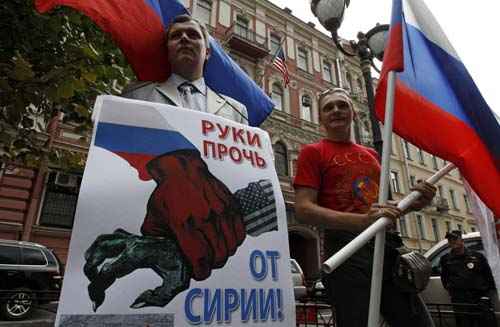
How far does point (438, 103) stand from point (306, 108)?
19.5m

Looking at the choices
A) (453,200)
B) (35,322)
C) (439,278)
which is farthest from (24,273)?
(453,200)

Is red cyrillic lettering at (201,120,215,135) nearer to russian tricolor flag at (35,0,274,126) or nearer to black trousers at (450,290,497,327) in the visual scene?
russian tricolor flag at (35,0,274,126)

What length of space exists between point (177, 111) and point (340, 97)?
1.06 meters

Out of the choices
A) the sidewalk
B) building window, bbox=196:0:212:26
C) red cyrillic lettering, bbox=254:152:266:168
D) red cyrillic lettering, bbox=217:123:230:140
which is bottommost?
the sidewalk

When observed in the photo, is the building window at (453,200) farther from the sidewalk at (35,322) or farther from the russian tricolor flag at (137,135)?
the russian tricolor flag at (137,135)

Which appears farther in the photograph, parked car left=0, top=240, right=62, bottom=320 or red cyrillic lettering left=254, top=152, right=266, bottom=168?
parked car left=0, top=240, right=62, bottom=320

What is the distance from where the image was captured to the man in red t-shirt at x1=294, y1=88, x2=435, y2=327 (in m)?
1.72

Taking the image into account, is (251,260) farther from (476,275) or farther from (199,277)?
(476,275)

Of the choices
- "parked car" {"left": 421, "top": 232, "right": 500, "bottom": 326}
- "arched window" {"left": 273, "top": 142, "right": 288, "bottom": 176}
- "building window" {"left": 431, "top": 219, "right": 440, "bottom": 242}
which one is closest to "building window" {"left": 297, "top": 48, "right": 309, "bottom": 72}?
"arched window" {"left": 273, "top": 142, "right": 288, "bottom": 176}

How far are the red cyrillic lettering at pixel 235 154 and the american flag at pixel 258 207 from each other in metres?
0.12

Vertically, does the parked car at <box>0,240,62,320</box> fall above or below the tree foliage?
below

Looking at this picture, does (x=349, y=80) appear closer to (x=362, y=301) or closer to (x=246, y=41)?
(x=246, y=41)

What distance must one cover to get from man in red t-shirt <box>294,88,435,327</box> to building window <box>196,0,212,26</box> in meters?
17.5

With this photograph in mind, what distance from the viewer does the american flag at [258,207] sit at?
1.38m
